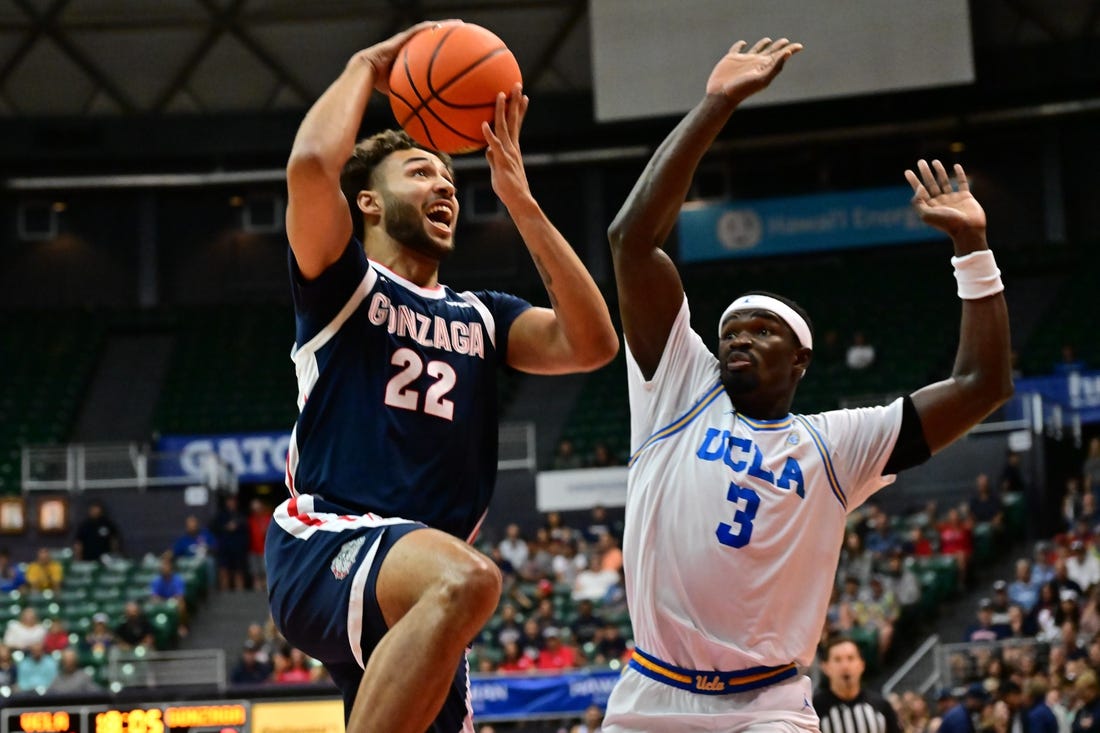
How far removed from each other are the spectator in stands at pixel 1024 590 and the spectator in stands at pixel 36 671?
1149 cm

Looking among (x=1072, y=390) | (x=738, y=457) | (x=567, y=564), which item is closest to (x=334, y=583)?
(x=738, y=457)

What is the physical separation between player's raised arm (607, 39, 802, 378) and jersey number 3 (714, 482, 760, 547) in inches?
30.8

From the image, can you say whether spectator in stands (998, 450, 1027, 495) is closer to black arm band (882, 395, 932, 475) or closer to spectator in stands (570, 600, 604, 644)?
spectator in stands (570, 600, 604, 644)

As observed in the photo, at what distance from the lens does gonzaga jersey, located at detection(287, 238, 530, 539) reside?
4883 mm

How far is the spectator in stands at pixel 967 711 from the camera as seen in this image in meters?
11.9

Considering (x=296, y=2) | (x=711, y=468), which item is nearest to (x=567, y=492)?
(x=296, y=2)

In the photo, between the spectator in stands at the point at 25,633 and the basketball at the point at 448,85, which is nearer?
the basketball at the point at 448,85

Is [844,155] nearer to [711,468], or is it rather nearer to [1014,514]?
[1014,514]

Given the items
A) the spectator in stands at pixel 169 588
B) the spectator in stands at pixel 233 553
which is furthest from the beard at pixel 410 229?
the spectator in stands at pixel 233 553

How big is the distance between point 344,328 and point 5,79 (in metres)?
30.1

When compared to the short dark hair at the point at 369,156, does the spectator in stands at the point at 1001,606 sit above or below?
below

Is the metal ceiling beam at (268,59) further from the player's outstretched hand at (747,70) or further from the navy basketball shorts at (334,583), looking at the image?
the navy basketball shorts at (334,583)

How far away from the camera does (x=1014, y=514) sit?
71.2 feet

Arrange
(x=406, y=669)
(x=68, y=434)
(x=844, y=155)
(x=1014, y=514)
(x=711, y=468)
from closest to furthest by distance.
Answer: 1. (x=406, y=669)
2. (x=711, y=468)
3. (x=1014, y=514)
4. (x=68, y=434)
5. (x=844, y=155)
